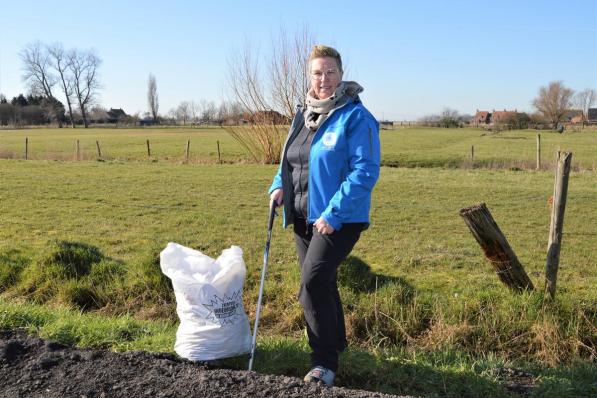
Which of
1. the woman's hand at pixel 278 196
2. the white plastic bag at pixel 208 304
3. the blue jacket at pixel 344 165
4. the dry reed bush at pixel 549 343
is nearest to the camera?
the blue jacket at pixel 344 165

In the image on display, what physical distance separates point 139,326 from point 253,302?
121 centimetres

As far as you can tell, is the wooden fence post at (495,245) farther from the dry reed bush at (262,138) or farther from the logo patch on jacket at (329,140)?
the dry reed bush at (262,138)

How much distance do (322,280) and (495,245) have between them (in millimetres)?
2066

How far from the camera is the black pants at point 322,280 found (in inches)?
134

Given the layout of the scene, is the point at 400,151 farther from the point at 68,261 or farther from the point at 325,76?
the point at 325,76

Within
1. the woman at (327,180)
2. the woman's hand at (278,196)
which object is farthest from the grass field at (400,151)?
the woman at (327,180)

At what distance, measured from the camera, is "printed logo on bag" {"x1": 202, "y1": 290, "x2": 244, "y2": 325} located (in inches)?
146

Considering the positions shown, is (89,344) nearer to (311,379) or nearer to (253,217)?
(311,379)

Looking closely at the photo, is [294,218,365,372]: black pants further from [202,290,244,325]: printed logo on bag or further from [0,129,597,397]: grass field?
[202,290,244,325]: printed logo on bag

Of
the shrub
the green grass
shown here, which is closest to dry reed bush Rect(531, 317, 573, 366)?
the green grass

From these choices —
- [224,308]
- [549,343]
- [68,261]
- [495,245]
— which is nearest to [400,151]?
[68,261]

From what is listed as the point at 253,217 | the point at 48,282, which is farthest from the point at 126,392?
the point at 253,217

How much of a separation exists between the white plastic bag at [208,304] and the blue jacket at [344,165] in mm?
794

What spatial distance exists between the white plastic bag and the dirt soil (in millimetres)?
165
